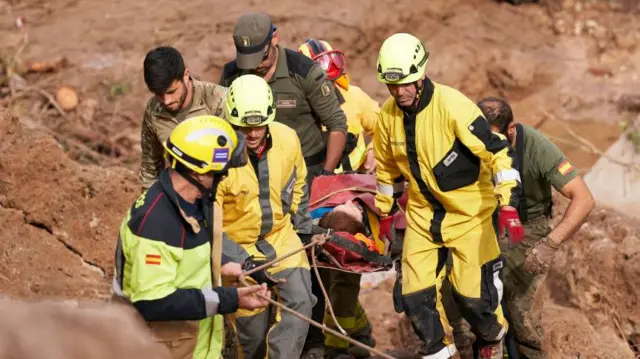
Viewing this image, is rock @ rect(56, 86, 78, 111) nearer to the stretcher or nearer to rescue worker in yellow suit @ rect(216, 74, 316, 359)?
the stretcher

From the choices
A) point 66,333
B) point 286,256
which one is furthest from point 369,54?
point 66,333

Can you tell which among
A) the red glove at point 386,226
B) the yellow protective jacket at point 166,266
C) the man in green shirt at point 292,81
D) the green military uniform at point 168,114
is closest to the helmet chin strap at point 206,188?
the yellow protective jacket at point 166,266

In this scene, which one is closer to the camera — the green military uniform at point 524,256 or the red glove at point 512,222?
the red glove at point 512,222

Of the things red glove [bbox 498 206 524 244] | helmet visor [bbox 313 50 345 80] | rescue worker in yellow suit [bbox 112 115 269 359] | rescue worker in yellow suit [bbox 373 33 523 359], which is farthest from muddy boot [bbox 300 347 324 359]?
helmet visor [bbox 313 50 345 80]

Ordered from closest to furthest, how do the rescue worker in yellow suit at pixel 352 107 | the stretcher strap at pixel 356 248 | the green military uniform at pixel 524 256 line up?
1. the stretcher strap at pixel 356 248
2. the green military uniform at pixel 524 256
3. the rescue worker in yellow suit at pixel 352 107

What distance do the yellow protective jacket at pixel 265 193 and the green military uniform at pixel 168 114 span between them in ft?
1.74

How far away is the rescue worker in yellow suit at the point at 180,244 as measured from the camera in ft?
18.8

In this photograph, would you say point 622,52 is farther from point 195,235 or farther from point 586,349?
point 195,235

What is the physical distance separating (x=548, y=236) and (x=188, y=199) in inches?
122

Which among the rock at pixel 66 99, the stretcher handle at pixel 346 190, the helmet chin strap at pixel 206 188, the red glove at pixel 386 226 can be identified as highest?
the helmet chin strap at pixel 206 188

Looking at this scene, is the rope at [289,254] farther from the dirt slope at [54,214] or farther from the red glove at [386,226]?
the dirt slope at [54,214]

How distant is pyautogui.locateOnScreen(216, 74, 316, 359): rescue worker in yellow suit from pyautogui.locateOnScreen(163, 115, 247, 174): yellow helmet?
4.10 ft

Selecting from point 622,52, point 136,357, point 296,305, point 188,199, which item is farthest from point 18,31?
point 136,357

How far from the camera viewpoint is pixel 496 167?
293 inches
